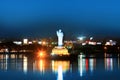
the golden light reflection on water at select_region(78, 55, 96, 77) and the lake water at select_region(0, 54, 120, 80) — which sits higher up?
the lake water at select_region(0, 54, 120, 80)

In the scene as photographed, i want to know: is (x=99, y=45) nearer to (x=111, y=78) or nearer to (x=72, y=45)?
(x=72, y=45)

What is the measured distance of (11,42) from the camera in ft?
331

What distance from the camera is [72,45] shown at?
9425cm

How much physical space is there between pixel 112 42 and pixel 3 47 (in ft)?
94.2

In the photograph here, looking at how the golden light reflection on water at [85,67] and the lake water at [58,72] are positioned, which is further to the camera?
the golden light reflection on water at [85,67]

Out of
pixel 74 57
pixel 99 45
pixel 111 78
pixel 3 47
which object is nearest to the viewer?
pixel 111 78

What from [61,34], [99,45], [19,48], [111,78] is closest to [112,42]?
[99,45]

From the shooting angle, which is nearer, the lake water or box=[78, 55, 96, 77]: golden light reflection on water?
the lake water

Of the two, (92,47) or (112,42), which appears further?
(112,42)

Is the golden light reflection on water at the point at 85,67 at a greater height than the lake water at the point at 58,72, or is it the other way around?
the lake water at the point at 58,72

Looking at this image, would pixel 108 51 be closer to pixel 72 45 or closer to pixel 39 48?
pixel 72 45

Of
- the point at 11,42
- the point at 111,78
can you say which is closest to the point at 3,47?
the point at 11,42

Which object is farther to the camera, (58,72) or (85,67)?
(85,67)

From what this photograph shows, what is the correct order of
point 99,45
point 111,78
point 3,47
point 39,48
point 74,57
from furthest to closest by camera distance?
point 99,45
point 3,47
point 39,48
point 74,57
point 111,78
